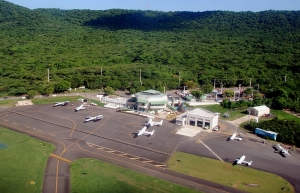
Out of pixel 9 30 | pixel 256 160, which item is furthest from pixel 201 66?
pixel 9 30

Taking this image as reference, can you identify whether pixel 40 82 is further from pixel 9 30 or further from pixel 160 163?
pixel 9 30

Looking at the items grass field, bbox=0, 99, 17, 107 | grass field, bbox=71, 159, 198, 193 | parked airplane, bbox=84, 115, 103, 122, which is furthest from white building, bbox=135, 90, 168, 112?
grass field, bbox=0, 99, 17, 107

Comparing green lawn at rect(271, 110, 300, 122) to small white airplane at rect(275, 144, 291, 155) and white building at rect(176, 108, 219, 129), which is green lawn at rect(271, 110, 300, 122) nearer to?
white building at rect(176, 108, 219, 129)

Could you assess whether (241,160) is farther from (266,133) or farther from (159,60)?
(159,60)

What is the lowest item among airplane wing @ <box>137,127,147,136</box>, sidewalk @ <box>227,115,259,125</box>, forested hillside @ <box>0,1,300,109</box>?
airplane wing @ <box>137,127,147,136</box>

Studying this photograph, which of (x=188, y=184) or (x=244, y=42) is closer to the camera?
(x=188, y=184)

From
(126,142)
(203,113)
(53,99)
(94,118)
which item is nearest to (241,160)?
(203,113)

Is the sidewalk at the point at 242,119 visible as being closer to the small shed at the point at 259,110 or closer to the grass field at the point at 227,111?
the grass field at the point at 227,111

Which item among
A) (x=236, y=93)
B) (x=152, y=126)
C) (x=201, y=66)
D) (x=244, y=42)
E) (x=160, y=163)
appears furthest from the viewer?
(x=244, y=42)
